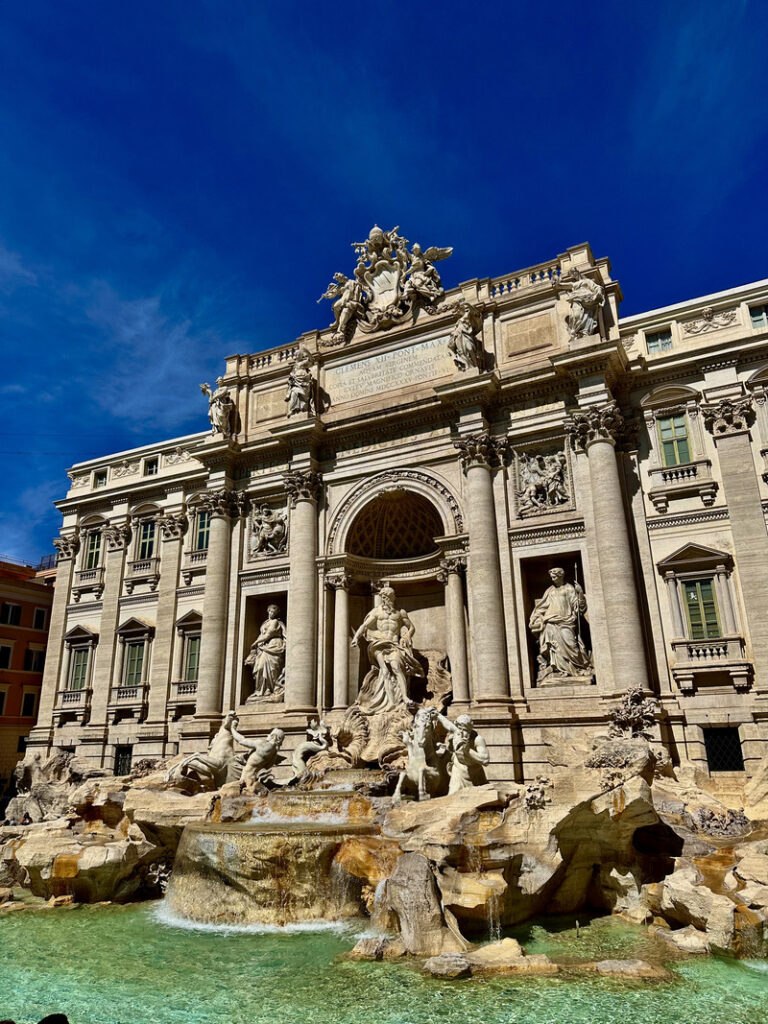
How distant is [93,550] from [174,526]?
4738mm

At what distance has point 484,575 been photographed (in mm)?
20328

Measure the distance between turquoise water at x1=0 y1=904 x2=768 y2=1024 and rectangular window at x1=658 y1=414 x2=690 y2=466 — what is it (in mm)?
12316

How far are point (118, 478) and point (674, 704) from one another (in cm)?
2384

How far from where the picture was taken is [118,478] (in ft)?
104

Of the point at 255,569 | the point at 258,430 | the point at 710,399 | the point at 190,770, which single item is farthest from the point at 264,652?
the point at 710,399

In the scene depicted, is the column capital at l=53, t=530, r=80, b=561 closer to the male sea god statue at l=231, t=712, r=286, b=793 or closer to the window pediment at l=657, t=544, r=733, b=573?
the male sea god statue at l=231, t=712, r=286, b=793

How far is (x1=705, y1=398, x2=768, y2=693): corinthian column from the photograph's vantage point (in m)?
17.7

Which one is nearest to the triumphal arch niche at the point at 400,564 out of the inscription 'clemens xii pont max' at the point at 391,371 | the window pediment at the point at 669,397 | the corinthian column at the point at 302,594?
the corinthian column at the point at 302,594

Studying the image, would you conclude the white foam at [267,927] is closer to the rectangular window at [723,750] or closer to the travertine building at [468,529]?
the travertine building at [468,529]

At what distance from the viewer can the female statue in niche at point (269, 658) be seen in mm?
23906

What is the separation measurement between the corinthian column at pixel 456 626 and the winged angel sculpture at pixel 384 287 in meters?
8.82

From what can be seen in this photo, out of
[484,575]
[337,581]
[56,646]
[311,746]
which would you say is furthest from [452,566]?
[56,646]

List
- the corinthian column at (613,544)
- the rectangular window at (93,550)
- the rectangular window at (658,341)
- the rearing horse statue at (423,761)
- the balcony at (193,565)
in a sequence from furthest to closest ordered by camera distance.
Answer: the rectangular window at (93,550) < the balcony at (193,565) < the rectangular window at (658,341) < the corinthian column at (613,544) < the rearing horse statue at (423,761)

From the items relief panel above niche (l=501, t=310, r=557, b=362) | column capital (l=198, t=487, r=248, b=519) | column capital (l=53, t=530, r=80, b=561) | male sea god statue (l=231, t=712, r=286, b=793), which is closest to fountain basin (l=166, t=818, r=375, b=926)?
male sea god statue (l=231, t=712, r=286, b=793)
